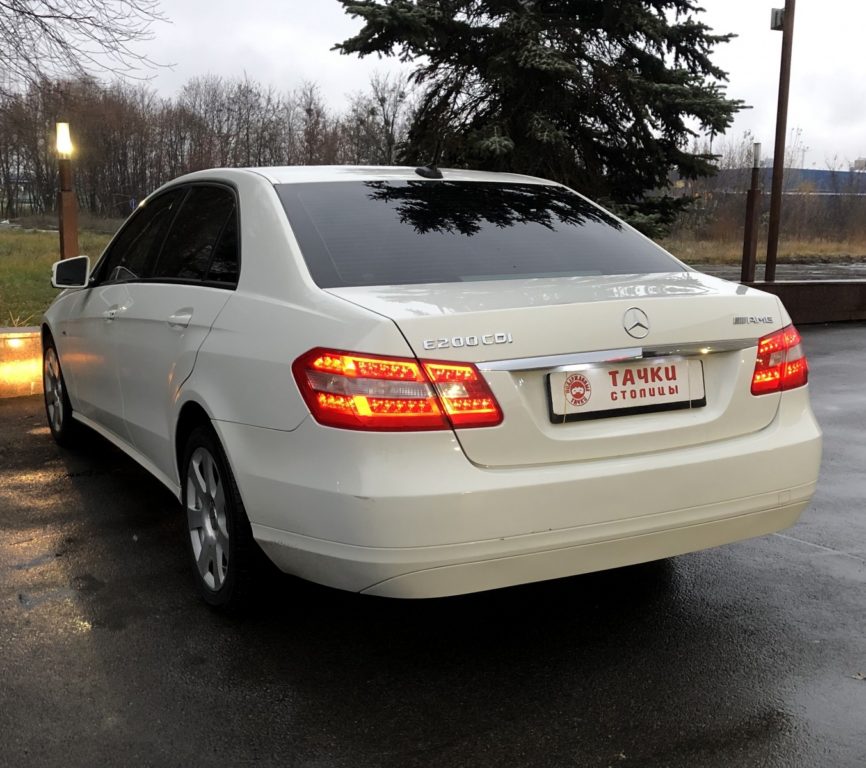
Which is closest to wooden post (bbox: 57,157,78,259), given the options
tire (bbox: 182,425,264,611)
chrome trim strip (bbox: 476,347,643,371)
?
tire (bbox: 182,425,264,611)

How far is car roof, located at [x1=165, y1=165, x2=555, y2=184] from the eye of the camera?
3816 millimetres

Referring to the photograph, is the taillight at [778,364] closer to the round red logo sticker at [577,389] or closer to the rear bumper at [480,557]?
the rear bumper at [480,557]

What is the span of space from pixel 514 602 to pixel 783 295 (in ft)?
34.7

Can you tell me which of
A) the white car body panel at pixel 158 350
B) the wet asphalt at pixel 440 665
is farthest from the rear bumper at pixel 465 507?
the white car body panel at pixel 158 350

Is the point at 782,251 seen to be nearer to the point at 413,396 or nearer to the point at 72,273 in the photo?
the point at 72,273

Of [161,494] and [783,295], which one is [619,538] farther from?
[783,295]

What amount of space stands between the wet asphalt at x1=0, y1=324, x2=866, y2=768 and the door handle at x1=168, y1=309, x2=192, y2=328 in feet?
3.34

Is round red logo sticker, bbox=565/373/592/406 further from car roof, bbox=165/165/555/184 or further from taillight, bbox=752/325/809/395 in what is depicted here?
car roof, bbox=165/165/555/184

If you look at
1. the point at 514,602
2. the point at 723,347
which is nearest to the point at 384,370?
the point at 723,347

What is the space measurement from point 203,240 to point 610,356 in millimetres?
1880

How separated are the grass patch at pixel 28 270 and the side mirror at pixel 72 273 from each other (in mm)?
4867

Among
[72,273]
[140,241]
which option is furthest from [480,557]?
[72,273]

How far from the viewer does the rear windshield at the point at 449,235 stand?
3.31 m

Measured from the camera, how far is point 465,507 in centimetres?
269
